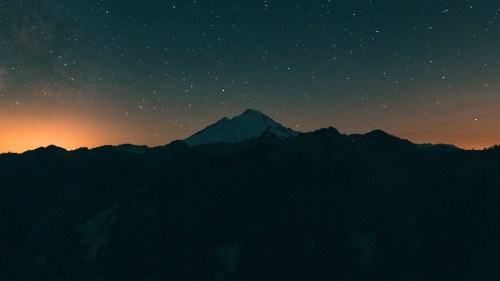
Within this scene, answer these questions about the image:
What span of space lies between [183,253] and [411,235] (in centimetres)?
2842

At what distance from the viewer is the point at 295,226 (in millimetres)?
39781

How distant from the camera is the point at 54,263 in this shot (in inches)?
1384

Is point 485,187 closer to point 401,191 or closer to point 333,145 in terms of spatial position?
point 401,191

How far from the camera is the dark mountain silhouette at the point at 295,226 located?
1352 inches

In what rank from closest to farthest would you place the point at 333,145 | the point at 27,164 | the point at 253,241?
the point at 253,241 < the point at 333,145 < the point at 27,164

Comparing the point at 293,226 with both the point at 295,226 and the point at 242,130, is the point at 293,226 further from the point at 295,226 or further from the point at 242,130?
the point at 242,130

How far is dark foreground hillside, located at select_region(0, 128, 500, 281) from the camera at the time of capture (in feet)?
112

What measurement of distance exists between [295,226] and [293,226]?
269mm

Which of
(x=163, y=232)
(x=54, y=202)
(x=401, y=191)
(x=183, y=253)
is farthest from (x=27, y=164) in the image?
(x=401, y=191)

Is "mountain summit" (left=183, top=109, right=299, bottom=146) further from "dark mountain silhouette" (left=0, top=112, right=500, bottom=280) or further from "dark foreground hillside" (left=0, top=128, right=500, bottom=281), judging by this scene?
"dark foreground hillside" (left=0, top=128, right=500, bottom=281)

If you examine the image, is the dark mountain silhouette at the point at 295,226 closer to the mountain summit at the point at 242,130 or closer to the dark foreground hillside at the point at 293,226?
the dark foreground hillside at the point at 293,226

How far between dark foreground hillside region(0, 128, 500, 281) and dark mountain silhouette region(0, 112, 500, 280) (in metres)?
0.14

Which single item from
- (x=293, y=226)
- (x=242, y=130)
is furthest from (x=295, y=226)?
(x=242, y=130)

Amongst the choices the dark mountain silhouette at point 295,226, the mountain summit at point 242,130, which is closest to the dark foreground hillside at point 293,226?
the dark mountain silhouette at point 295,226
